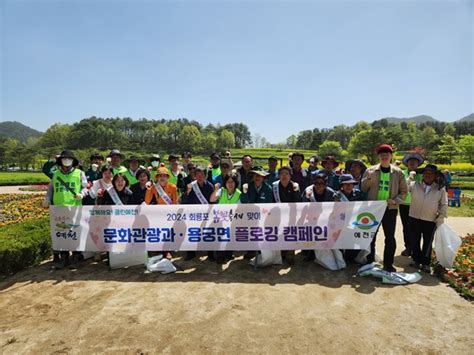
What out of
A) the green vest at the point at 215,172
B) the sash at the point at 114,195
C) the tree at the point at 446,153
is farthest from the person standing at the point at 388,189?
the tree at the point at 446,153

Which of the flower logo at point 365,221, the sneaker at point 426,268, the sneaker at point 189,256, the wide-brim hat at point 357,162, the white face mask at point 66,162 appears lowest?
the sneaker at point 426,268

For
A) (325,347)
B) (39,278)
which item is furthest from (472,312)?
(39,278)

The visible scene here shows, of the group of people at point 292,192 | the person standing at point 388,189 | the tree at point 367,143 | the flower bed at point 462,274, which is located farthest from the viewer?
the tree at point 367,143

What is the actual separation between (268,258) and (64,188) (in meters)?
4.38

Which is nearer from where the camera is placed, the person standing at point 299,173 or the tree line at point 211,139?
the person standing at point 299,173

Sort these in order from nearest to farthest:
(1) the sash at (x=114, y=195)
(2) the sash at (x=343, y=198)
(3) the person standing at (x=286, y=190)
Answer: (2) the sash at (x=343, y=198)
(3) the person standing at (x=286, y=190)
(1) the sash at (x=114, y=195)

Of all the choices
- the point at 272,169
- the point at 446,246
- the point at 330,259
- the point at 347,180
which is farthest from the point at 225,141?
the point at 446,246

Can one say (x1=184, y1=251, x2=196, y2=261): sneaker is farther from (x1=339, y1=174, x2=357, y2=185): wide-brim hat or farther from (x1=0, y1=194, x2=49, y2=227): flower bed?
(x1=0, y1=194, x2=49, y2=227): flower bed

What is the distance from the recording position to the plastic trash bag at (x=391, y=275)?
5019 mm

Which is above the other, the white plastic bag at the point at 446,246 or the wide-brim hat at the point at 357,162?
the wide-brim hat at the point at 357,162

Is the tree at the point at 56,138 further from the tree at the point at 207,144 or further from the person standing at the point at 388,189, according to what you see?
the person standing at the point at 388,189

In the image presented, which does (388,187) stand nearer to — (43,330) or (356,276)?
(356,276)

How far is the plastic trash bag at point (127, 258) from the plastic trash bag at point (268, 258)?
7.42ft

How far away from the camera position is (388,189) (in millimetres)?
5453
